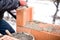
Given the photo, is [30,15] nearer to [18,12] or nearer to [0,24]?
[18,12]

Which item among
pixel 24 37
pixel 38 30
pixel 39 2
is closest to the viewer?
pixel 24 37

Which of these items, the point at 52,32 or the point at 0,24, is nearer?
the point at 52,32

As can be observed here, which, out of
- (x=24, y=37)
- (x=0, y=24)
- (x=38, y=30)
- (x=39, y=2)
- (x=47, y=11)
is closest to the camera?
(x=24, y=37)

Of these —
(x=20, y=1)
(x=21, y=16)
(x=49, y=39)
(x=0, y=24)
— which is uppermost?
(x=20, y=1)

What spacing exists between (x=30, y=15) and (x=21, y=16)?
21 centimetres

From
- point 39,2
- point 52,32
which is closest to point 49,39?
point 52,32

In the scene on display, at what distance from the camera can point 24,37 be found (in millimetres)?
1088

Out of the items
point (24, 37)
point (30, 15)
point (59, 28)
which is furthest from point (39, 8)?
point (24, 37)

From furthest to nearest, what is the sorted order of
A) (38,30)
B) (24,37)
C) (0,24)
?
(0,24)
(38,30)
(24,37)

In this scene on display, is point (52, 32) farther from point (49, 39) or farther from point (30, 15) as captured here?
point (30, 15)

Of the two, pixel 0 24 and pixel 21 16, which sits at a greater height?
pixel 21 16

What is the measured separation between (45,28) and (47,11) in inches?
57.8

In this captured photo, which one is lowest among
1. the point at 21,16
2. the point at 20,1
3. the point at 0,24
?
the point at 0,24

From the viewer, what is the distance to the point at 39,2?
2893 mm
